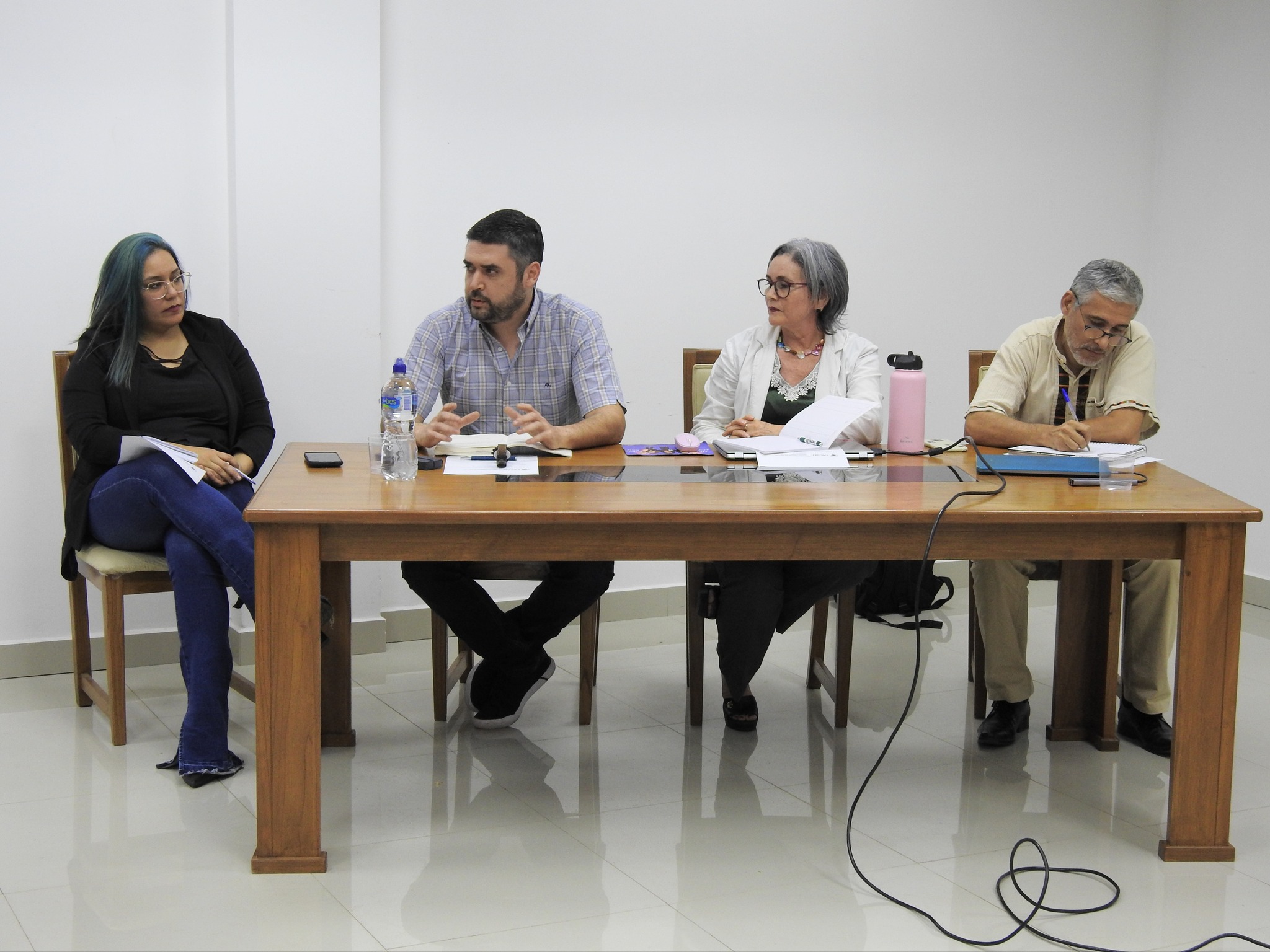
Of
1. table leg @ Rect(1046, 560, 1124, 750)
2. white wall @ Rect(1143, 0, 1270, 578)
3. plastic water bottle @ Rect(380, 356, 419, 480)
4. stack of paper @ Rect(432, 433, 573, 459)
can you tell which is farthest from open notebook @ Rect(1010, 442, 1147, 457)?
white wall @ Rect(1143, 0, 1270, 578)

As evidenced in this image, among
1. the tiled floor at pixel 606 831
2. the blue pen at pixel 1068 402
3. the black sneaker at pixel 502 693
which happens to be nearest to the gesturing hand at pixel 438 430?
the black sneaker at pixel 502 693

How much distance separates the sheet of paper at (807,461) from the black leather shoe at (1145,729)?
96cm

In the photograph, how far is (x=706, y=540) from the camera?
7.26 ft

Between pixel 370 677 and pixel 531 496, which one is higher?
pixel 531 496

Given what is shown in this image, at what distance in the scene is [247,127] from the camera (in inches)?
129

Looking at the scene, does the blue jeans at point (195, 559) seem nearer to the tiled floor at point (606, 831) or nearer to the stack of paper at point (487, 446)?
the tiled floor at point (606, 831)

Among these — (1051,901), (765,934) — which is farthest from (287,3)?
(1051,901)

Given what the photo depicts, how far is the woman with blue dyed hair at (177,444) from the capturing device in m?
2.66

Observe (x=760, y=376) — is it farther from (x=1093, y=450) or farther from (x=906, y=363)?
(x=1093, y=450)

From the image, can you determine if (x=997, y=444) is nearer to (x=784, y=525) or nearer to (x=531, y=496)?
(x=784, y=525)

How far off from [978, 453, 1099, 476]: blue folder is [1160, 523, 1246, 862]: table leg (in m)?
0.33

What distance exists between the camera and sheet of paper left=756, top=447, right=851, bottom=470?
2625 millimetres

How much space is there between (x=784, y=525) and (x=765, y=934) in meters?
0.69

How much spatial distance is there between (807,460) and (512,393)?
831 millimetres
